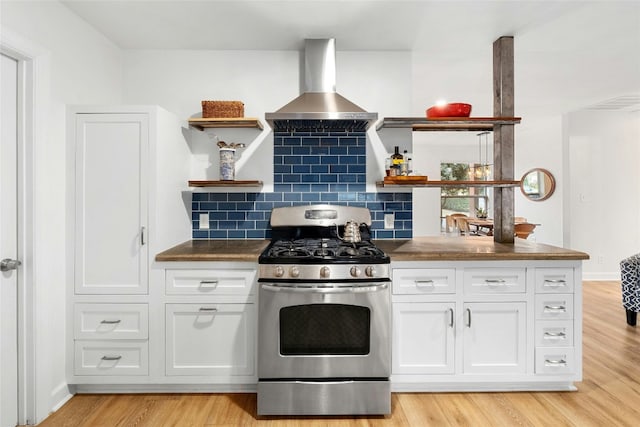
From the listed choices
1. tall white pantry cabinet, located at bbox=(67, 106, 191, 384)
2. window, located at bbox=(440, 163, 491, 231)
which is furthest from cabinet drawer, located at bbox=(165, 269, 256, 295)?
window, located at bbox=(440, 163, 491, 231)

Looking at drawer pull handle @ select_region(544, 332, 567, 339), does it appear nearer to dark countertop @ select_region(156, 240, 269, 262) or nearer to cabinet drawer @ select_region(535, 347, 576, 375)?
cabinet drawer @ select_region(535, 347, 576, 375)

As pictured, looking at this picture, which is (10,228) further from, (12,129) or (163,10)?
(163,10)

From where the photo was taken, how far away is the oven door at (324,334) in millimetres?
2264

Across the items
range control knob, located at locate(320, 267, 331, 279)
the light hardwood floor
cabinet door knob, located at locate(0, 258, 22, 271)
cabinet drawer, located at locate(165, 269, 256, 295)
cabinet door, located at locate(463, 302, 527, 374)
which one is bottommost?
the light hardwood floor

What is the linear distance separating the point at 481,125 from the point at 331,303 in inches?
73.5

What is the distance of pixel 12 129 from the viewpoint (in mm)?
2123

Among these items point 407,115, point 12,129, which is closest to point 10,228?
point 12,129

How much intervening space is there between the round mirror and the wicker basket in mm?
6240

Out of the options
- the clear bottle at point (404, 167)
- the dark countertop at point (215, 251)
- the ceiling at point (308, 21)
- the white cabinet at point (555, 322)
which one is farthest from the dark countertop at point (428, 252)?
the ceiling at point (308, 21)

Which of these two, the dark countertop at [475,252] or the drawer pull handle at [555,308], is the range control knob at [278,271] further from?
the drawer pull handle at [555,308]

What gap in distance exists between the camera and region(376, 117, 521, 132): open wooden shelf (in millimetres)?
2855

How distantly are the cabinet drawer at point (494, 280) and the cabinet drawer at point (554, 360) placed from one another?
1.33 ft

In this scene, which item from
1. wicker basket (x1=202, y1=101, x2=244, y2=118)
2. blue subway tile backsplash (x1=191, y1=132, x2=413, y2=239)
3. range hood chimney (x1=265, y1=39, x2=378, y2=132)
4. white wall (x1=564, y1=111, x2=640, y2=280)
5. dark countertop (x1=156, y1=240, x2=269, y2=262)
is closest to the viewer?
dark countertop (x1=156, y1=240, x2=269, y2=262)

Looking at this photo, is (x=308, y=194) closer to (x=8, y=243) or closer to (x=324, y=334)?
(x=324, y=334)
